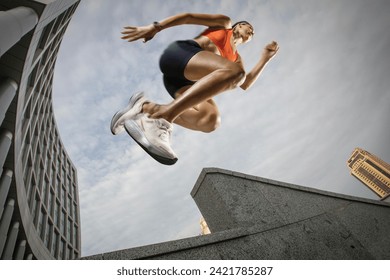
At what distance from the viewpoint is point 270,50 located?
330 cm

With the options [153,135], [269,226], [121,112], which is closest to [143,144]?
[153,135]

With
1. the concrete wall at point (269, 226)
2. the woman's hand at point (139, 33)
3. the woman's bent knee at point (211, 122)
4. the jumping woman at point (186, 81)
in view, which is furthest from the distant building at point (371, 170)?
the woman's hand at point (139, 33)

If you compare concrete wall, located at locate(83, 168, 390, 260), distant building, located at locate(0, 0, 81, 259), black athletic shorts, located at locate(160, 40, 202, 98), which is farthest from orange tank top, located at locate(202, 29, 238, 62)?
distant building, located at locate(0, 0, 81, 259)

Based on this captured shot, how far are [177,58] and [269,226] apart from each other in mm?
1980

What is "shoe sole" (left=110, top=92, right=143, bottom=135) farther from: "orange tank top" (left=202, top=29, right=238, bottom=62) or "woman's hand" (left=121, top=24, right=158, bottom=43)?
"orange tank top" (left=202, top=29, right=238, bottom=62)

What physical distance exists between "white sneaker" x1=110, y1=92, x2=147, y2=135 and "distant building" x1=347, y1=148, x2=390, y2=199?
99.8 meters

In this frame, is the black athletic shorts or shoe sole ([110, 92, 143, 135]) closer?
the black athletic shorts

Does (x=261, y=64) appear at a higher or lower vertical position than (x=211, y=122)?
higher

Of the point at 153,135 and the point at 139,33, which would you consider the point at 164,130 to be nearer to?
the point at 153,135

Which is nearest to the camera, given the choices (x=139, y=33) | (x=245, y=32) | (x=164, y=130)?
(x=164, y=130)

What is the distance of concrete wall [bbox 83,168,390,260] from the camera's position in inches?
77.6

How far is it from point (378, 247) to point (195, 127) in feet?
9.59
